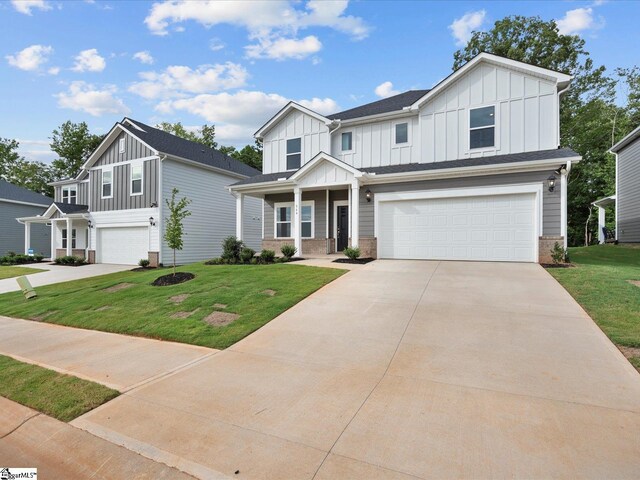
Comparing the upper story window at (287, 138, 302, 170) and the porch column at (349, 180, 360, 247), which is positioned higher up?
the upper story window at (287, 138, 302, 170)

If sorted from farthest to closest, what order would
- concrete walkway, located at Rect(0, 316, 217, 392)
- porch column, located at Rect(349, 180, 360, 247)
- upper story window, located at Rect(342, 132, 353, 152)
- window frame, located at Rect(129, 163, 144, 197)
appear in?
window frame, located at Rect(129, 163, 144, 197) → upper story window, located at Rect(342, 132, 353, 152) → porch column, located at Rect(349, 180, 360, 247) → concrete walkway, located at Rect(0, 316, 217, 392)

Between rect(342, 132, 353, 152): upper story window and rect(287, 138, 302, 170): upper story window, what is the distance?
2131mm

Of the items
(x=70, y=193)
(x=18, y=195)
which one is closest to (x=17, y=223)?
(x=18, y=195)

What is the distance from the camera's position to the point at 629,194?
17.6 m

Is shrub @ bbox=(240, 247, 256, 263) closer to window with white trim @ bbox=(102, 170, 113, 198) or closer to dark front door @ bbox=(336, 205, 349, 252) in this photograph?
dark front door @ bbox=(336, 205, 349, 252)

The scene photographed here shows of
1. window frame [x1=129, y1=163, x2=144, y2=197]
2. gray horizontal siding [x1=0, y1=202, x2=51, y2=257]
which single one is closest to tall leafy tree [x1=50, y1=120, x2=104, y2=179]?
gray horizontal siding [x1=0, y1=202, x2=51, y2=257]

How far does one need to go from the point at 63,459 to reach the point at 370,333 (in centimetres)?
391

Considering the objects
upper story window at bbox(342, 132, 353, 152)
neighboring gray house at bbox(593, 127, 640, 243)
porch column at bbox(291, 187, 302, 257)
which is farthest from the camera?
neighboring gray house at bbox(593, 127, 640, 243)

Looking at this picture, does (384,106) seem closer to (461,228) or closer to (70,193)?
(461,228)

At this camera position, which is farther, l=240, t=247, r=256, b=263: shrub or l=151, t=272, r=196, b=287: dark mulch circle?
l=240, t=247, r=256, b=263: shrub

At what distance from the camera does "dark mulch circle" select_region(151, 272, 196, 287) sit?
9734 millimetres

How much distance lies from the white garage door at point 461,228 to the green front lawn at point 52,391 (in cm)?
1024

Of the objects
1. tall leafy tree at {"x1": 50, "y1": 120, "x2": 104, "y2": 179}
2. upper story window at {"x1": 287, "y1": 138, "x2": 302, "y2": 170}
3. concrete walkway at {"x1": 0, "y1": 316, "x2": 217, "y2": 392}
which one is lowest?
concrete walkway at {"x1": 0, "y1": 316, "x2": 217, "y2": 392}

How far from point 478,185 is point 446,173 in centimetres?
116
